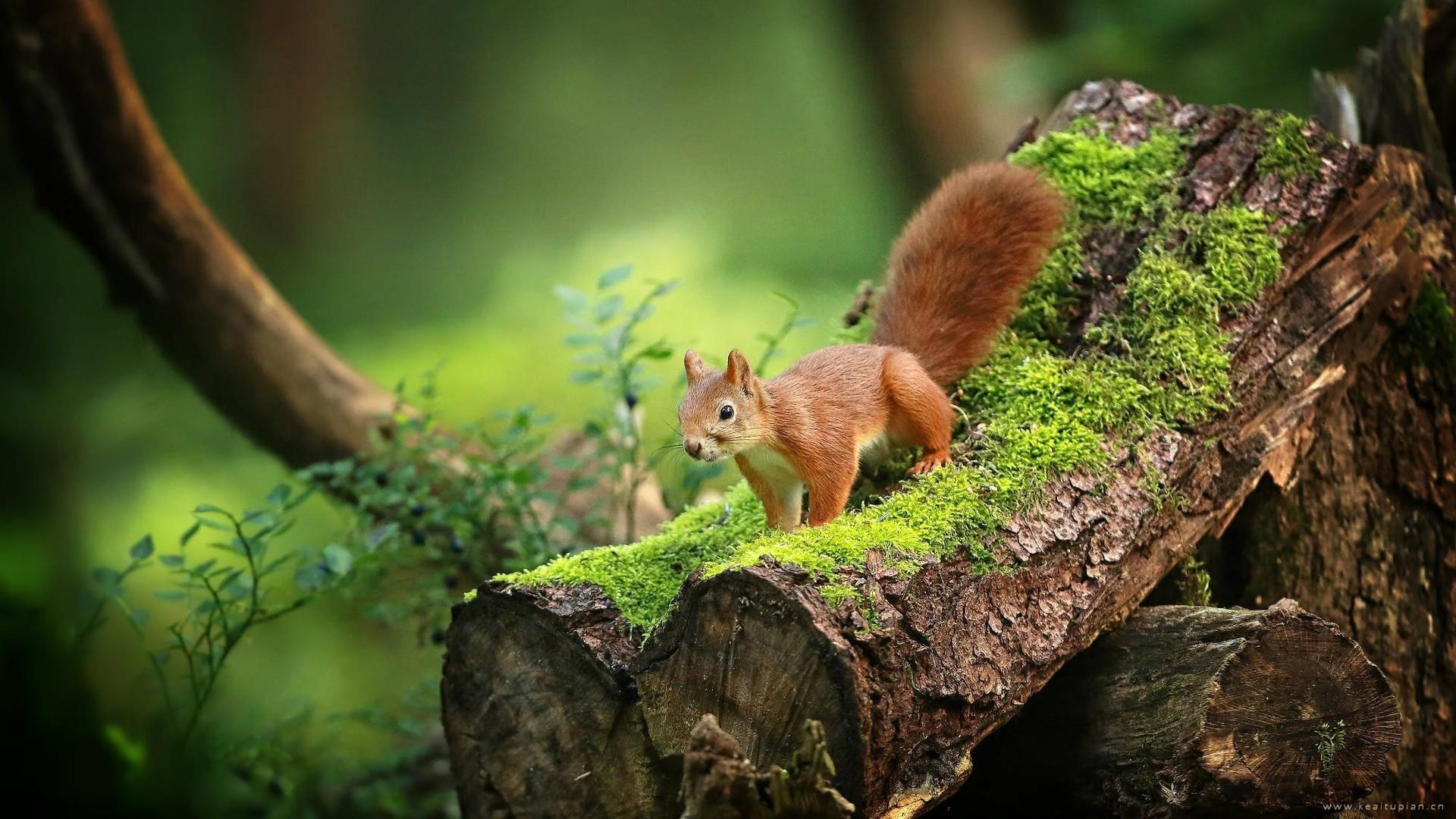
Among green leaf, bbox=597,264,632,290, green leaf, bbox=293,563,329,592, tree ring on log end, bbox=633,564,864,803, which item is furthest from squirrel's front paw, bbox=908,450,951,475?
green leaf, bbox=293,563,329,592

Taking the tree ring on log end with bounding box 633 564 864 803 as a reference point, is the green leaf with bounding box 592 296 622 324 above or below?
above

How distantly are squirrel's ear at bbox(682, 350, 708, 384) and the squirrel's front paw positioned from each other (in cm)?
42

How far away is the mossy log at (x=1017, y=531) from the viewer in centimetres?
150

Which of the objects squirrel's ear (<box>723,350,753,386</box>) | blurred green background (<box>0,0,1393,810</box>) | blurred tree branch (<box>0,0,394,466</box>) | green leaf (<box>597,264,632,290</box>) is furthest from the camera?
blurred green background (<box>0,0,1393,810</box>)

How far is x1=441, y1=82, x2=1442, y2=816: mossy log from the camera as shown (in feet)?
4.93

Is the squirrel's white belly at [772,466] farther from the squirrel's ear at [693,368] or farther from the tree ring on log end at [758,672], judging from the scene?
the tree ring on log end at [758,672]

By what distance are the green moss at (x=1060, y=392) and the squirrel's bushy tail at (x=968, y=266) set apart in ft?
0.25

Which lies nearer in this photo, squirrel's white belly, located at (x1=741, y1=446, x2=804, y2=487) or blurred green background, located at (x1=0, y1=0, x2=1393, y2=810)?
squirrel's white belly, located at (x1=741, y1=446, x2=804, y2=487)

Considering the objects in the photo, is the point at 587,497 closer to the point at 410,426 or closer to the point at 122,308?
the point at 410,426

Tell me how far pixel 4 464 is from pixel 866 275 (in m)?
4.01

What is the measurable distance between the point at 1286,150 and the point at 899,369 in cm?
100

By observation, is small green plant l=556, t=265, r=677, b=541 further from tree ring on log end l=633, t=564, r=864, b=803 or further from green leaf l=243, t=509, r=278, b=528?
tree ring on log end l=633, t=564, r=864, b=803

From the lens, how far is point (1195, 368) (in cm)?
204

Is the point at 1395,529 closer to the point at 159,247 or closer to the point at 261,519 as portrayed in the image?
the point at 261,519
